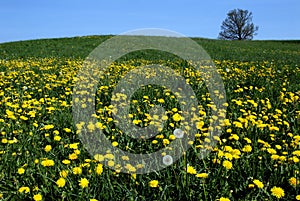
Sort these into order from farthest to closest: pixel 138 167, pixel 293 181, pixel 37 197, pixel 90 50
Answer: pixel 90 50 < pixel 138 167 < pixel 293 181 < pixel 37 197

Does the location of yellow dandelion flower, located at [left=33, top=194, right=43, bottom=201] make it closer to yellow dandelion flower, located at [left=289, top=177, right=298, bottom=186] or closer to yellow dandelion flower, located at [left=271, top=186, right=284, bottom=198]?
yellow dandelion flower, located at [left=271, top=186, right=284, bottom=198]

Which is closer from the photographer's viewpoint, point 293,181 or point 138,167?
point 293,181

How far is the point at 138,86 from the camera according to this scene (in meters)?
5.45

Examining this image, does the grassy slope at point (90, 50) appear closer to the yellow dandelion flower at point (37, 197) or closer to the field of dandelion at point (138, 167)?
the field of dandelion at point (138, 167)

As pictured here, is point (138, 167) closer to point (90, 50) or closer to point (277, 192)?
point (277, 192)

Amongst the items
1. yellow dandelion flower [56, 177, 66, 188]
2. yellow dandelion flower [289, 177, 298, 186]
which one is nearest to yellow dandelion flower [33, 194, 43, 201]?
yellow dandelion flower [56, 177, 66, 188]

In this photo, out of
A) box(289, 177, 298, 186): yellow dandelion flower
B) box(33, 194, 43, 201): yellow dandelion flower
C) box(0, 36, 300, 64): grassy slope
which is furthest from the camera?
box(0, 36, 300, 64): grassy slope

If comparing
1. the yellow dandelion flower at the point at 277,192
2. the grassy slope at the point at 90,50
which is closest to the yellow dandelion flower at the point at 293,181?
the yellow dandelion flower at the point at 277,192

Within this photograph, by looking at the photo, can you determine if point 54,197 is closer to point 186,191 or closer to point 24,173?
point 24,173

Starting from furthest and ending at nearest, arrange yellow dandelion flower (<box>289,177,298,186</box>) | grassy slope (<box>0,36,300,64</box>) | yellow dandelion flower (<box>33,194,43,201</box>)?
grassy slope (<box>0,36,300,64</box>)
yellow dandelion flower (<box>289,177,298,186</box>)
yellow dandelion flower (<box>33,194,43,201</box>)

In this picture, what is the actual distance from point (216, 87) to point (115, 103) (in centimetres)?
205

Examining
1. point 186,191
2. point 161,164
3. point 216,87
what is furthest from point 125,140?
point 216,87

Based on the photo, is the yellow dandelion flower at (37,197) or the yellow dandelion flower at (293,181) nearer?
the yellow dandelion flower at (37,197)

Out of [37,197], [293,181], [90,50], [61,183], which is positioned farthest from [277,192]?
[90,50]
